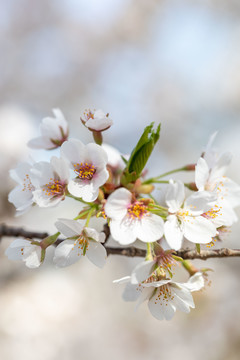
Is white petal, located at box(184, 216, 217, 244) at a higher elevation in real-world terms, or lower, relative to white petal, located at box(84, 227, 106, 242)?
higher

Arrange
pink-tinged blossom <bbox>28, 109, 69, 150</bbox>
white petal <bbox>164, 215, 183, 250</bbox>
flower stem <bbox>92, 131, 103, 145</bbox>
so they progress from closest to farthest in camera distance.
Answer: white petal <bbox>164, 215, 183, 250</bbox>, flower stem <bbox>92, 131, 103, 145</bbox>, pink-tinged blossom <bbox>28, 109, 69, 150</bbox>

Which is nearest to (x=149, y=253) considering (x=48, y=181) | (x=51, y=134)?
(x=48, y=181)

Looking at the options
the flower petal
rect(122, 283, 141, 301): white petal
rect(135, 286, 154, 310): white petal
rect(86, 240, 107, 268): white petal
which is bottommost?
rect(122, 283, 141, 301): white petal

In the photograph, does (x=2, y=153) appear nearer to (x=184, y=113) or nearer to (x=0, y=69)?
(x=0, y=69)

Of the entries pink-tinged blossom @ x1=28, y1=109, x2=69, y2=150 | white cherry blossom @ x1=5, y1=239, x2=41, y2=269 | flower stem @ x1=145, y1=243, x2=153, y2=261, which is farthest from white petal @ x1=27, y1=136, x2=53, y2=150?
flower stem @ x1=145, y1=243, x2=153, y2=261

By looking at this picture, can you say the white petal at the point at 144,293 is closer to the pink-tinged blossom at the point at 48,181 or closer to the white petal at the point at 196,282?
the white petal at the point at 196,282

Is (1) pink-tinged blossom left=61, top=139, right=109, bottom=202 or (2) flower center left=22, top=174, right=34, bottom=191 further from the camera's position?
(2) flower center left=22, top=174, right=34, bottom=191

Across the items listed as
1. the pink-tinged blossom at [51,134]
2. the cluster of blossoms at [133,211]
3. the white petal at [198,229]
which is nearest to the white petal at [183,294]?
the cluster of blossoms at [133,211]

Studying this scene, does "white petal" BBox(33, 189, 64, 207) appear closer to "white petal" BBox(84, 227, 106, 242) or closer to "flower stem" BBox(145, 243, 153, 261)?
"white petal" BBox(84, 227, 106, 242)

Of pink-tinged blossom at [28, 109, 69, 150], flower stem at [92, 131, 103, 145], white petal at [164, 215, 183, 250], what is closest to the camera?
white petal at [164, 215, 183, 250]
